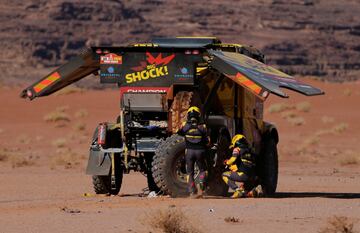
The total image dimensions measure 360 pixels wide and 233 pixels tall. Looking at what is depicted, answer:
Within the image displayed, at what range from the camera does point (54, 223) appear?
1454 cm

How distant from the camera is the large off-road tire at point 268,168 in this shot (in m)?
20.3

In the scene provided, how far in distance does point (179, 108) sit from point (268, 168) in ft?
8.44

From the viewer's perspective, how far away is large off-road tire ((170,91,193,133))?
18.5m

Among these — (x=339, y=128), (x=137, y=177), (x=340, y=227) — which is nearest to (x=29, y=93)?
(x=340, y=227)

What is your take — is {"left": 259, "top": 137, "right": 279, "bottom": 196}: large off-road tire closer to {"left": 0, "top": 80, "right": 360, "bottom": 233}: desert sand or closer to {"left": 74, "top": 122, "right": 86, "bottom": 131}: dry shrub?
{"left": 0, "top": 80, "right": 360, "bottom": 233}: desert sand

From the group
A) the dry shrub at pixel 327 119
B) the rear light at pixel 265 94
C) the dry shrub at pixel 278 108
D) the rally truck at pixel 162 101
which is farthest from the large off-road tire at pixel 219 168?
the dry shrub at pixel 278 108

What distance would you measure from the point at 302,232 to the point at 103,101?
4836 cm

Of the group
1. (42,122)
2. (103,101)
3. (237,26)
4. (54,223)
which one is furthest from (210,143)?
(237,26)

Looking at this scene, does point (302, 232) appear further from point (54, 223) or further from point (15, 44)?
point (15, 44)

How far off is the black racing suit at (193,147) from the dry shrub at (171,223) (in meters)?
4.08

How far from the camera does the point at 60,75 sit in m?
19.2

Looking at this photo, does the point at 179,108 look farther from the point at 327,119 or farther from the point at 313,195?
the point at 327,119

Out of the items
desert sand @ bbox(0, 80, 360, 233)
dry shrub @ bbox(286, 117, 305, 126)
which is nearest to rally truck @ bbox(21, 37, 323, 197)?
desert sand @ bbox(0, 80, 360, 233)

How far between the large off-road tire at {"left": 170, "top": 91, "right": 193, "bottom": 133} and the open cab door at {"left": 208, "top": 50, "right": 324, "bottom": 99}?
0.81 m
